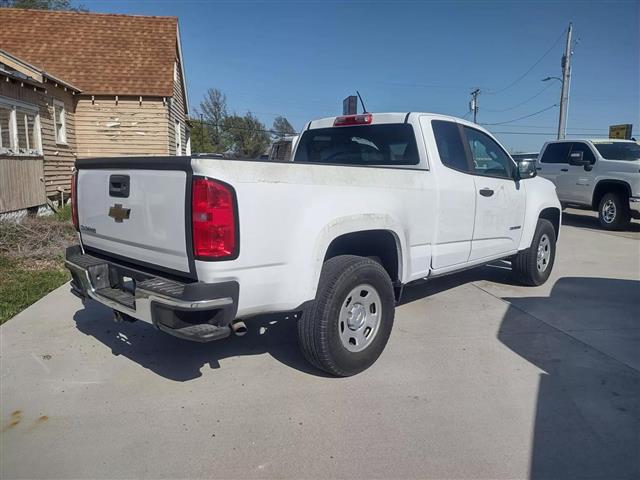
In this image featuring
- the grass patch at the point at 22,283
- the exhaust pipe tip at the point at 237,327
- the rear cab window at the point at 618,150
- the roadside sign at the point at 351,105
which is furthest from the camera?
the rear cab window at the point at 618,150

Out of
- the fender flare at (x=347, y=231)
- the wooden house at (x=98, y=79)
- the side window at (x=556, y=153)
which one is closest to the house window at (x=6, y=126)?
the wooden house at (x=98, y=79)

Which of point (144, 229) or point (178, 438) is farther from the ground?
point (144, 229)

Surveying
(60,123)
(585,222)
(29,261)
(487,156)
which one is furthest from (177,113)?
(487,156)

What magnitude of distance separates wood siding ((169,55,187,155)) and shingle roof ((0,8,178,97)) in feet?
4.21

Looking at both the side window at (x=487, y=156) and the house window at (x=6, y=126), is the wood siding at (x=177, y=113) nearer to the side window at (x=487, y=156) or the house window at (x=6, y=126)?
the house window at (x=6, y=126)

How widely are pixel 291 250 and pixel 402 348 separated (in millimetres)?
1754

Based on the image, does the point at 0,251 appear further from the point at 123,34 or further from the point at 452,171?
the point at 123,34

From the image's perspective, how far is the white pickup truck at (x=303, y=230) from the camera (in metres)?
2.71

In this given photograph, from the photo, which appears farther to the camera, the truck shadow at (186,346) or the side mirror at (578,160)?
the side mirror at (578,160)

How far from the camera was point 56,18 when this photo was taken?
56.9ft

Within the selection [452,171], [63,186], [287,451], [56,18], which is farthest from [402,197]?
[56,18]

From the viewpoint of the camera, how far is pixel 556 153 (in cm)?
1332

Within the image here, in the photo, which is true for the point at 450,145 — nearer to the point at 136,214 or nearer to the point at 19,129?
the point at 136,214

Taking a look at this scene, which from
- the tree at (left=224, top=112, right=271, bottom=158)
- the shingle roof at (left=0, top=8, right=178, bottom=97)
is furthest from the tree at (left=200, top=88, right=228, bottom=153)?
the shingle roof at (left=0, top=8, right=178, bottom=97)
